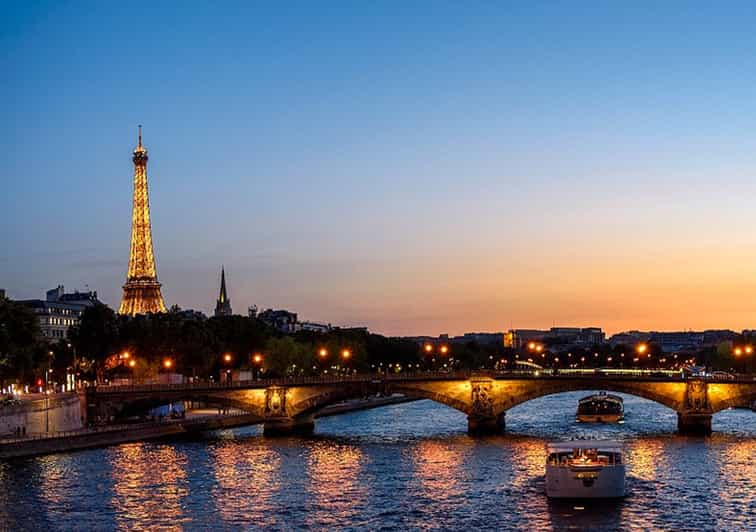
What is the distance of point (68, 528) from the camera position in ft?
152

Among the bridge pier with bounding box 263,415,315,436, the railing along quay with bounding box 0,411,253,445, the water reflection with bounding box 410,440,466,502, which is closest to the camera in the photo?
the water reflection with bounding box 410,440,466,502

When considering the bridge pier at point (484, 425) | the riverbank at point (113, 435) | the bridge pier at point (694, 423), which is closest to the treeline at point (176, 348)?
the riverbank at point (113, 435)

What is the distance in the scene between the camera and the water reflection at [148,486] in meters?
48.5

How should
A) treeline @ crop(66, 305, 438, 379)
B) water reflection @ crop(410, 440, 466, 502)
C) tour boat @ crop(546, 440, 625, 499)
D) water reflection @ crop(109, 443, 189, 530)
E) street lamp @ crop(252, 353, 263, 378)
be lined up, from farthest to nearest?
street lamp @ crop(252, 353, 263, 378) → treeline @ crop(66, 305, 438, 379) → water reflection @ crop(410, 440, 466, 502) → tour boat @ crop(546, 440, 625, 499) → water reflection @ crop(109, 443, 189, 530)

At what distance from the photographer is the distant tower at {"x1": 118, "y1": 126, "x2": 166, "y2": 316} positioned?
145m

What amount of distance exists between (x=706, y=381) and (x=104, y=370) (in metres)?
54.9

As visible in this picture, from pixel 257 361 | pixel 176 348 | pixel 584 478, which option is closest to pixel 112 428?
pixel 176 348

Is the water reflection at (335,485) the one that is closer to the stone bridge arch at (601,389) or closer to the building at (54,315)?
the stone bridge arch at (601,389)

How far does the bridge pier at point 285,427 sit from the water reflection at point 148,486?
47.5 ft

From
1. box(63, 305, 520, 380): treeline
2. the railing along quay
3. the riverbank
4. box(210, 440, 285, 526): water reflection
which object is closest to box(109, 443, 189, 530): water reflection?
box(210, 440, 285, 526): water reflection

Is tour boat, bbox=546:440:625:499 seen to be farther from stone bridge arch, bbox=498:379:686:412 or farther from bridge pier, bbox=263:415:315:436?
bridge pier, bbox=263:415:315:436

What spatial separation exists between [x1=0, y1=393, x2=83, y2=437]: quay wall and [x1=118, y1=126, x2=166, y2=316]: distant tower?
199ft

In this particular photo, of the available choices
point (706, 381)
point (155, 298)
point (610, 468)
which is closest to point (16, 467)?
point (610, 468)

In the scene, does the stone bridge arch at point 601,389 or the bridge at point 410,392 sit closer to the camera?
the stone bridge arch at point 601,389
